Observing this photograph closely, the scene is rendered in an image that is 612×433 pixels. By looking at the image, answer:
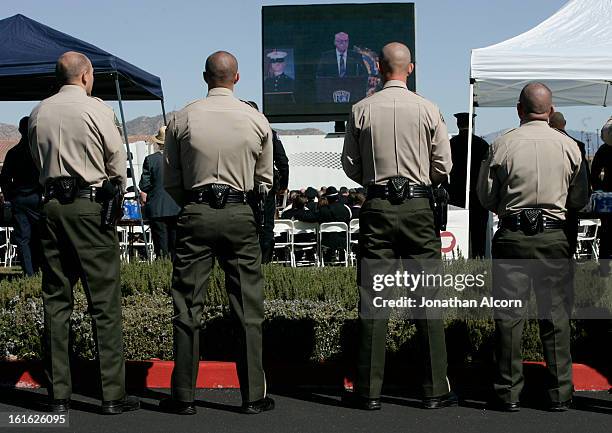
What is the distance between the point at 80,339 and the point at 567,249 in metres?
3.50

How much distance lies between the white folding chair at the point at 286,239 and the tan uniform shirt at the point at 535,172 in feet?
30.3

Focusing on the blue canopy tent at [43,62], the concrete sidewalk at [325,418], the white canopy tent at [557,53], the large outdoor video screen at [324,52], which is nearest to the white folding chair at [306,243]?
the blue canopy tent at [43,62]

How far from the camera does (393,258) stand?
6441 millimetres

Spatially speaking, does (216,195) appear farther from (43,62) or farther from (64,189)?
(43,62)

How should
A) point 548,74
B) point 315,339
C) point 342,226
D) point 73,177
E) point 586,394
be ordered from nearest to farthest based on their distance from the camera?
point 73,177 → point 586,394 → point 315,339 → point 548,74 → point 342,226

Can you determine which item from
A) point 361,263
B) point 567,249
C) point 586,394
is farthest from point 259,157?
point 586,394

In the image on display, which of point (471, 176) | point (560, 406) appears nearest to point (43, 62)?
point (471, 176)

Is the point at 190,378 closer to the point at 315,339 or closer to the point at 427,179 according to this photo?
the point at 315,339

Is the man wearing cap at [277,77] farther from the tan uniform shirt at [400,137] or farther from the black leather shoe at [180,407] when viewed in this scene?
the black leather shoe at [180,407]

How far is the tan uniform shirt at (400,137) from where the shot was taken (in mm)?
6371

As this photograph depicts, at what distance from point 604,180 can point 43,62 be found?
260 inches

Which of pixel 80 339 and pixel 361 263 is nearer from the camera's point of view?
pixel 361 263

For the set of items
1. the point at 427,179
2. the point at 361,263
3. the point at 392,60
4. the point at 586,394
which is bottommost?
the point at 586,394

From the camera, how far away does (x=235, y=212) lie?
6277 millimetres
